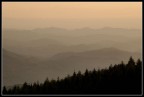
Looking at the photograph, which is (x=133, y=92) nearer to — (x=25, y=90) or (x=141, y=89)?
(x=141, y=89)

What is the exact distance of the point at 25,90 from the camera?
70.5 ft

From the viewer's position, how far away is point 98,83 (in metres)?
22.8

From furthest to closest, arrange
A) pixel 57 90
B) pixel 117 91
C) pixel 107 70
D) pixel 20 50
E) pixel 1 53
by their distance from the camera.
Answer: pixel 20 50 < pixel 107 70 < pixel 57 90 < pixel 117 91 < pixel 1 53

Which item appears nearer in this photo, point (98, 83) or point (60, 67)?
point (98, 83)

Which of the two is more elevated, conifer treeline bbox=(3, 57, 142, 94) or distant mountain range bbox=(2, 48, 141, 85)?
distant mountain range bbox=(2, 48, 141, 85)

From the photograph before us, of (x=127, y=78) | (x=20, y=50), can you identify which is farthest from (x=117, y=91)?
(x=20, y=50)

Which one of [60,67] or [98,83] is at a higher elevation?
[60,67]

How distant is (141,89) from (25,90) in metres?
8.49

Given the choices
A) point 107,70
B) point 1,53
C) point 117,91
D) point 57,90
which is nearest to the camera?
point 1,53

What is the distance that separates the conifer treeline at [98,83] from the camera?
2075 centimetres

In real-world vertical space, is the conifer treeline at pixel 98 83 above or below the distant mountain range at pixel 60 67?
below

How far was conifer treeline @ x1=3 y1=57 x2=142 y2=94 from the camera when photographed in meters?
20.8

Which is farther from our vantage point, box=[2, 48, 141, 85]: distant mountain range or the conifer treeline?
box=[2, 48, 141, 85]: distant mountain range

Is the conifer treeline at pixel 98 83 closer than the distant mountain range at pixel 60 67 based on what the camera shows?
Yes
